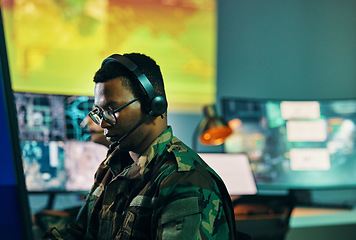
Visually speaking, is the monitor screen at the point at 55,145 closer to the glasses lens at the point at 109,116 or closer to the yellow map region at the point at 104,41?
the yellow map region at the point at 104,41

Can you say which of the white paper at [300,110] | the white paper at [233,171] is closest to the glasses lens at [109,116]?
the white paper at [233,171]

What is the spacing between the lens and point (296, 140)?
2.54m

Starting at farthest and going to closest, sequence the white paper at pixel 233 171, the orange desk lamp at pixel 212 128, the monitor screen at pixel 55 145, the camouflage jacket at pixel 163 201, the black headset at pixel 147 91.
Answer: the orange desk lamp at pixel 212 128
the white paper at pixel 233 171
the monitor screen at pixel 55 145
the black headset at pixel 147 91
the camouflage jacket at pixel 163 201

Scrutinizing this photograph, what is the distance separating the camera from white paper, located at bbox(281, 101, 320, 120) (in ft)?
8.37

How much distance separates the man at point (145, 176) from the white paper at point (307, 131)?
170 cm

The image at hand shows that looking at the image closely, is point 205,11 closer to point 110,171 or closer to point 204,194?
point 110,171

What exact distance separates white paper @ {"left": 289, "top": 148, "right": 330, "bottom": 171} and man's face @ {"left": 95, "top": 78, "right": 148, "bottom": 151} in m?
1.78

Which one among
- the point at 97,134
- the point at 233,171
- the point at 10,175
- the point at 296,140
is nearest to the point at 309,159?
the point at 296,140

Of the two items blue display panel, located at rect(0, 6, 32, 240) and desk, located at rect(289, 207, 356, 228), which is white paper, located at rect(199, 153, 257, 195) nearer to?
desk, located at rect(289, 207, 356, 228)

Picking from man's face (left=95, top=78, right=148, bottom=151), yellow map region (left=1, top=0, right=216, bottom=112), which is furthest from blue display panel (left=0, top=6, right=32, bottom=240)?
yellow map region (left=1, top=0, right=216, bottom=112)

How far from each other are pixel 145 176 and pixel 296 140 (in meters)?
1.82

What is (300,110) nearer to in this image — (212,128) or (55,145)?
(212,128)

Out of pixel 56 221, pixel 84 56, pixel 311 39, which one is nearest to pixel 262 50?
pixel 311 39

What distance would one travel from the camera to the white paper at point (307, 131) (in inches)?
100.0
